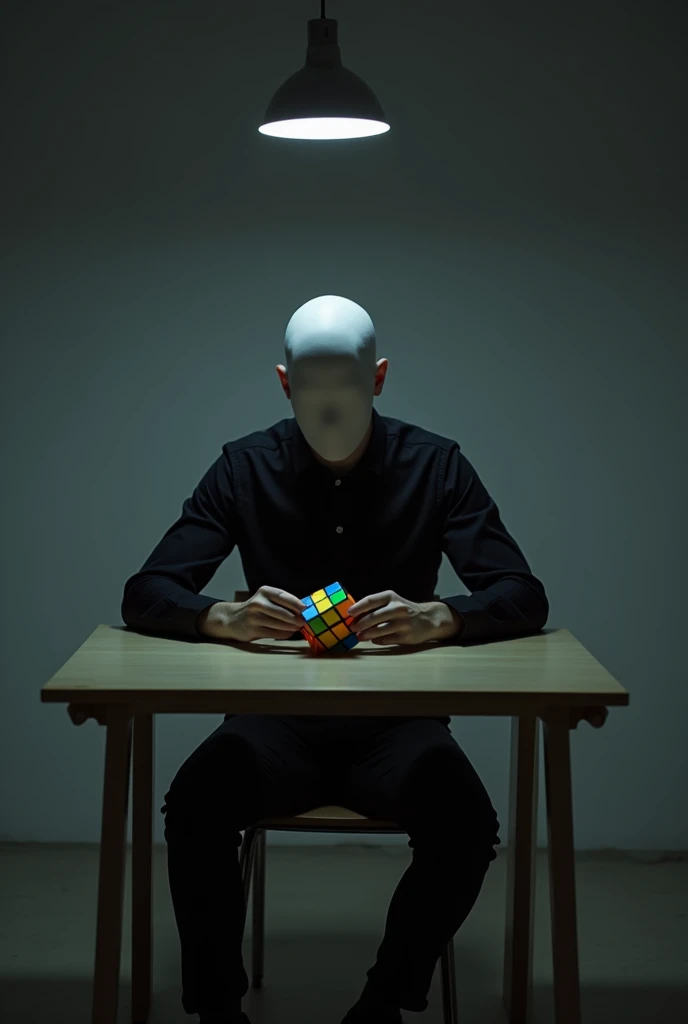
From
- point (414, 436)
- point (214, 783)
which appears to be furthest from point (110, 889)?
point (414, 436)

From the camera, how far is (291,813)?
7.39 ft

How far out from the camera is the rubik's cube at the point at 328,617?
2154 mm

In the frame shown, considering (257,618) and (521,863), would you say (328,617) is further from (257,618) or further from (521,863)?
(521,863)

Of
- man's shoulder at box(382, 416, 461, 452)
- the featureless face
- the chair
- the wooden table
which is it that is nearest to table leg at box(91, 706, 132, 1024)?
the wooden table

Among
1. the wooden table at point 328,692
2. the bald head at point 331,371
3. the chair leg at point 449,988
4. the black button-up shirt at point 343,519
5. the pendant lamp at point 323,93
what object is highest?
the pendant lamp at point 323,93

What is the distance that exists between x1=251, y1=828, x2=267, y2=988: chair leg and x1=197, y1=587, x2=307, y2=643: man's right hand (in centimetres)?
61

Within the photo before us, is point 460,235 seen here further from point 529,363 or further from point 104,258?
point 104,258

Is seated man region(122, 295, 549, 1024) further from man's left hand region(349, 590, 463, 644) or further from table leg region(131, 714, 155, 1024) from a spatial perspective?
table leg region(131, 714, 155, 1024)

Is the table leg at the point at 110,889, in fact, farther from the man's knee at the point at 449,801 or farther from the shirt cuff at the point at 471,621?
the shirt cuff at the point at 471,621

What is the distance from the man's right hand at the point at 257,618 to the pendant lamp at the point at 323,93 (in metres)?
0.93

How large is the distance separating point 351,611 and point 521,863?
70 centimetres

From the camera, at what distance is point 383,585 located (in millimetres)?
2562

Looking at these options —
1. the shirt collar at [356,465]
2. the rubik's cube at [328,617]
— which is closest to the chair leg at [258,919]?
the rubik's cube at [328,617]

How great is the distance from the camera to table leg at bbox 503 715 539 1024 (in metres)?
2.45
